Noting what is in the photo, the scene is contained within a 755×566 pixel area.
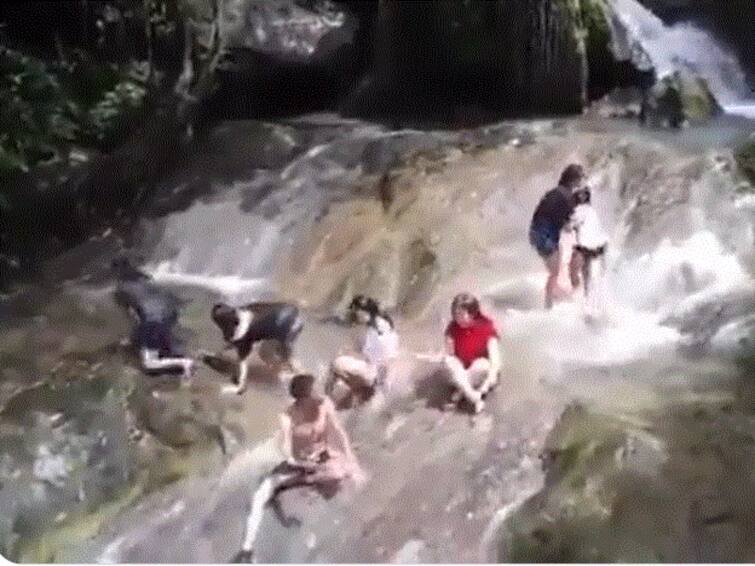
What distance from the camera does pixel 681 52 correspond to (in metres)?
1.92

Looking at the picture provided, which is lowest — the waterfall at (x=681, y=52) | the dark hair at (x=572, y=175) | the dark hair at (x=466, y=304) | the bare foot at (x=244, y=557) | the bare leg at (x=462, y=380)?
the bare foot at (x=244, y=557)

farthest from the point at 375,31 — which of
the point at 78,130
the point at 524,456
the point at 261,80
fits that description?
the point at 524,456

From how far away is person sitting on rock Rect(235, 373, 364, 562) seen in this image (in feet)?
5.93

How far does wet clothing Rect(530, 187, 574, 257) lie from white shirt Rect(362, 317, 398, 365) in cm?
24

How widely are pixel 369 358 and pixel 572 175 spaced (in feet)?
1.27

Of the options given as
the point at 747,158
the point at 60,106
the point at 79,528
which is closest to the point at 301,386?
the point at 79,528

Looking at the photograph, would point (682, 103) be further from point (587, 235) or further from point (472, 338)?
point (472, 338)

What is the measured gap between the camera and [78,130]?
6.62 ft

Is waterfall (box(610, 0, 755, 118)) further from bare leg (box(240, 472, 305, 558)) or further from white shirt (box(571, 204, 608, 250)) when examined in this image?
bare leg (box(240, 472, 305, 558))

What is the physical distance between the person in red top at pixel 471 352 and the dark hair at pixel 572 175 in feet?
0.70

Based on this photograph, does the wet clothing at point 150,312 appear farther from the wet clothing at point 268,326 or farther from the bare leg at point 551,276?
the bare leg at point 551,276

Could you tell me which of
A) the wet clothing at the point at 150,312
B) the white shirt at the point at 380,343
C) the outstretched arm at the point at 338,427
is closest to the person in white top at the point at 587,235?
the white shirt at the point at 380,343

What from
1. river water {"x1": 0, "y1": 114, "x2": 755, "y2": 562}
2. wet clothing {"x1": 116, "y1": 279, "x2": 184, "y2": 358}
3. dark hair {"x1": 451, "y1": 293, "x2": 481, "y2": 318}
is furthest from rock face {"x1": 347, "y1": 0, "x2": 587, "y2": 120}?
wet clothing {"x1": 116, "y1": 279, "x2": 184, "y2": 358}

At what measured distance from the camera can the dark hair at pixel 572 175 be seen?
6.18 ft
